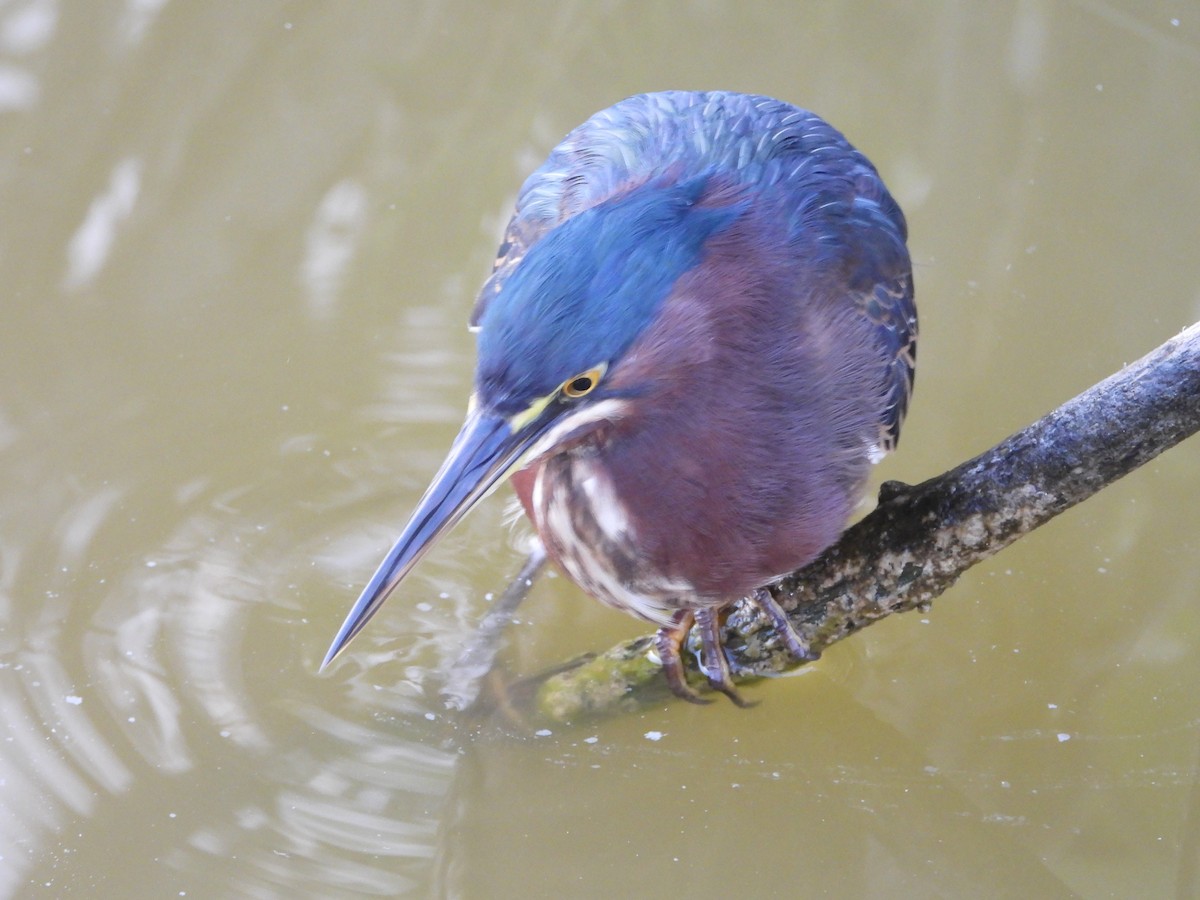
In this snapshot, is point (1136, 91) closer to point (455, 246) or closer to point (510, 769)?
point (455, 246)

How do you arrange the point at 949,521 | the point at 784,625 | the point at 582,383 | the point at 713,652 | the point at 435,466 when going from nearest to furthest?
the point at 582,383 < the point at 949,521 < the point at 784,625 < the point at 713,652 < the point at 435,466

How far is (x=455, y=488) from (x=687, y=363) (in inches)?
18.6

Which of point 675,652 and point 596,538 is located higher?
point 596,538

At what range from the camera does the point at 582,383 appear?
2.19 metres

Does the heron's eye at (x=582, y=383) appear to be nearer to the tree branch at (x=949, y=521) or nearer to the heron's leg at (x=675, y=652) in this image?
the tree branch at (x=949, y=521)

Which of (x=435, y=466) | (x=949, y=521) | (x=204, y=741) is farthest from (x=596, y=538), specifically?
(x=435, y=466)

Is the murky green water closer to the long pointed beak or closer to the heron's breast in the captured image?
the heron's breast

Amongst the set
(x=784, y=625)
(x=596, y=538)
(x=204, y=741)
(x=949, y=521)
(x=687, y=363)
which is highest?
(x=687, y=363)

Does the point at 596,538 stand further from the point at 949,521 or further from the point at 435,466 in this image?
the point at 435,466

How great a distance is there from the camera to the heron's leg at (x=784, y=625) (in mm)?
2848

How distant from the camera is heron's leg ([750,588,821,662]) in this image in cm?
285

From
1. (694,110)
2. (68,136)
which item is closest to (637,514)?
(694,110)

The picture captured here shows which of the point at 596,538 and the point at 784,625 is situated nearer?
the point at 596,538

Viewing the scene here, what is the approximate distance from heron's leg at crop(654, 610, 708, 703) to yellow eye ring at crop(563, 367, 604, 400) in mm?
885
